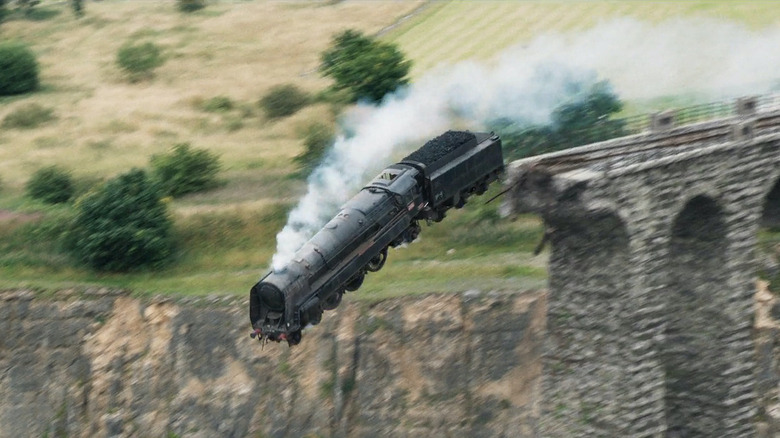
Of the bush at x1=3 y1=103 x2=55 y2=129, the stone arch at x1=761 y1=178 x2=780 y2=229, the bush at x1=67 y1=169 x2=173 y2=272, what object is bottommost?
the stone arch at x1=761 y1=178 x2=780 y2=229

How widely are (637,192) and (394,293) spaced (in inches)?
420

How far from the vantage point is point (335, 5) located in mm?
70375

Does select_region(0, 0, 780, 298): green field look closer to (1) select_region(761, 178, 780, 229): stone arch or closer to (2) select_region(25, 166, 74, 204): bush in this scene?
(2) select_region(25, 166, 74, 204): bush

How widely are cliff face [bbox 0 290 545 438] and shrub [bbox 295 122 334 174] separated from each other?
27.3 feet

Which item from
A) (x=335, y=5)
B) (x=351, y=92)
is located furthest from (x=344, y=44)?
(x=335, y=5)

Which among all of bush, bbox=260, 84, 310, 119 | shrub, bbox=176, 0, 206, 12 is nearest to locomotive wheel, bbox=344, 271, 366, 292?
bush, bbox=260, 84, 310, 119

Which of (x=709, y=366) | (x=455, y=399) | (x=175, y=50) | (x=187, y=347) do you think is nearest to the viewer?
(x=709, y=366)

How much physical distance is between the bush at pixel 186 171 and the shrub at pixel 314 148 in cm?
407

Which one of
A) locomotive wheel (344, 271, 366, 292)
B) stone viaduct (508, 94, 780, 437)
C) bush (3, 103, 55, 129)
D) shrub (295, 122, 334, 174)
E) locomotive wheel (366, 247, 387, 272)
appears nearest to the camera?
stone viaduct (508, 94, 780, 437)

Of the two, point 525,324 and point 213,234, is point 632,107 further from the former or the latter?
point 213,234

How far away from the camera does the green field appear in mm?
38750

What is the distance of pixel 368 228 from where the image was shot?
96.0ft

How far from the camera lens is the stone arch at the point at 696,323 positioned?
3094 cm

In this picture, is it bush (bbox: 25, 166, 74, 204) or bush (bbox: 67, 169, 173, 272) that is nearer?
bush (bbox: 67, 169, 173, 272)
